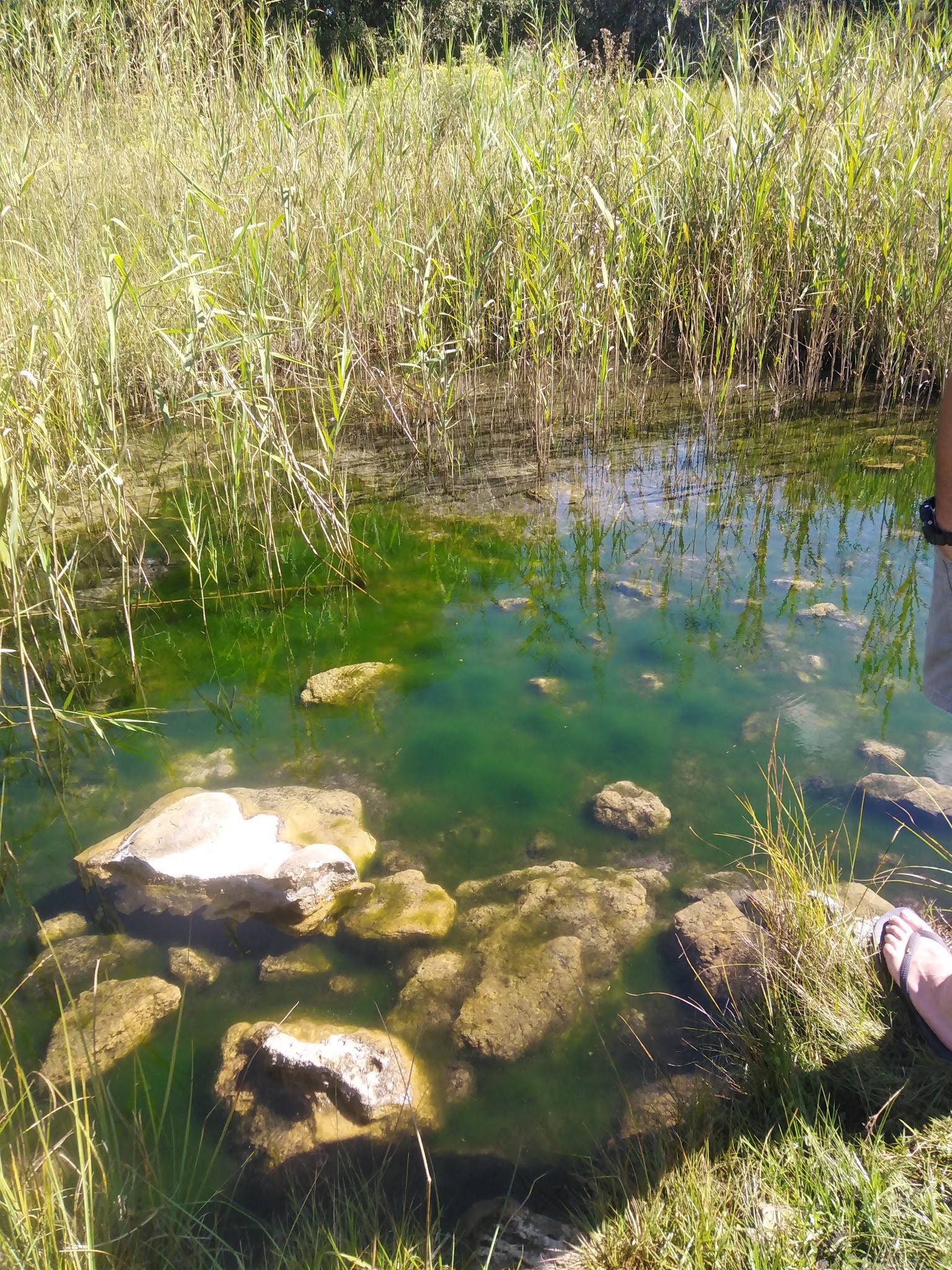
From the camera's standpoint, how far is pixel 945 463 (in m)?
1.16

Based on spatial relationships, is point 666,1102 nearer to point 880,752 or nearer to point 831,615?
point 880,752

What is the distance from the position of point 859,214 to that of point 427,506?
7.86ft

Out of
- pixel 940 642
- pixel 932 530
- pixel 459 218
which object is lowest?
pixel 940 642

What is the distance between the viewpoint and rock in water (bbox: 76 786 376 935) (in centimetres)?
186

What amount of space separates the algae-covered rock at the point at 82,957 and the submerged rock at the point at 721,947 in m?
1.08

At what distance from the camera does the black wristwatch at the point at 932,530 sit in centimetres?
118

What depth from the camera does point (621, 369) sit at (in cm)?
471

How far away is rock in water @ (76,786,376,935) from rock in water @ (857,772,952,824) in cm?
116

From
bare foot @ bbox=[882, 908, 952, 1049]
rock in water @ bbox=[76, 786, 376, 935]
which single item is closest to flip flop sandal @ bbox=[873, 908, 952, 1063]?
bare foot @ bbox=[882, 908, 952, 1049]

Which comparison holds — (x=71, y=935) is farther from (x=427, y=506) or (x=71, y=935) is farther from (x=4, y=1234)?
(x=427, y=506)

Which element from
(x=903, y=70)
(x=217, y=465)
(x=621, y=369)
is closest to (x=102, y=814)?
(x=217, y=465)

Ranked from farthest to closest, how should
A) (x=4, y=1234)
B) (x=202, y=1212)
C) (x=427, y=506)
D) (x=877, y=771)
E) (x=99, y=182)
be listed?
(x=99, y=182) < (x=427, y=506) < (x=877, y=771) < (x=202, y=1212) < (x=4, y=1234)

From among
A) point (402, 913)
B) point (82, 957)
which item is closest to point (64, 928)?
point (82, 957)

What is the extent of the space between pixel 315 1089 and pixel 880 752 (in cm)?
152
